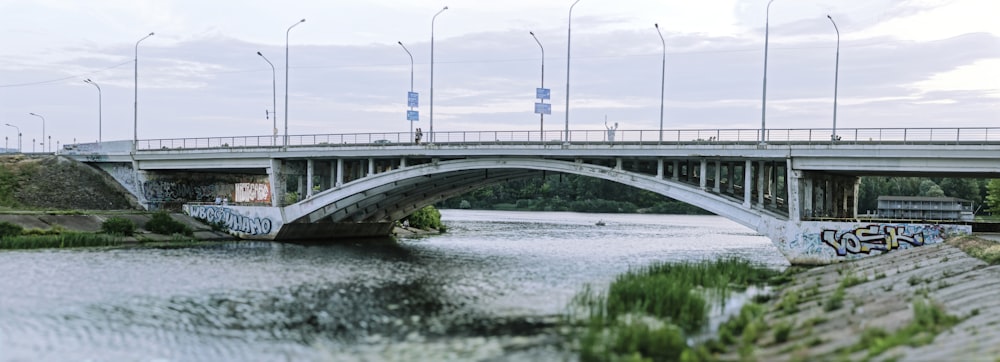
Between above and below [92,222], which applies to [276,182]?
above

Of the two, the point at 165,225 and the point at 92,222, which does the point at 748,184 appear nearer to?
the point at 165,225

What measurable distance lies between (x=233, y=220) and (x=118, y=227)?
10.8 m

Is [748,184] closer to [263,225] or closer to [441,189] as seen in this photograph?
[441,189]

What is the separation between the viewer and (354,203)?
67.5m

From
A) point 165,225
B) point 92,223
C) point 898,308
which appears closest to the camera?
point 898,308

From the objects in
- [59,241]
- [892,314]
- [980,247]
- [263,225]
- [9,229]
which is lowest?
[59,241]

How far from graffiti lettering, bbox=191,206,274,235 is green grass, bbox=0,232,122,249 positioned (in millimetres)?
11817

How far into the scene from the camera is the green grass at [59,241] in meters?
52.8

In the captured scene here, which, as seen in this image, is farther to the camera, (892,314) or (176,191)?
(176,191)

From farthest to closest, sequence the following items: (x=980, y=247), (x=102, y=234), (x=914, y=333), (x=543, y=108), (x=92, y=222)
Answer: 1. (x=92, y=222)
2. (x=543, y=108)
3. (x=102, y=234)
4. (x=980, y=247)
5. (x=914, y=333)

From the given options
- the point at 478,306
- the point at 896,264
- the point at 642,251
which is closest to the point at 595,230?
the point at 642,251

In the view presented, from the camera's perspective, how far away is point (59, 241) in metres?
54.8

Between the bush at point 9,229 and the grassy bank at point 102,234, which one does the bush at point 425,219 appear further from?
the bush at point 9,229

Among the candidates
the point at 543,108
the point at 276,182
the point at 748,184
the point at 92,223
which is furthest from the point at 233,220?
the point at 748,184
